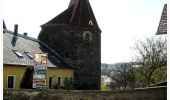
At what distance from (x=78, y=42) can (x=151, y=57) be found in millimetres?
8742

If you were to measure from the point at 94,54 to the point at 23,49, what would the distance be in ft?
24.2

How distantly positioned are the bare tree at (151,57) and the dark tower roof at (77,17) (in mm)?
6451

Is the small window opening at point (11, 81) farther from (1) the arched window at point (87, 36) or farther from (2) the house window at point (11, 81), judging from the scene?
(1) the arched window at point (87, 36)

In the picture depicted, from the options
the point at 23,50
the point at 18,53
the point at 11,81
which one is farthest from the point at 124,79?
the point at 11,81

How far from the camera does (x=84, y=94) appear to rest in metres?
14.3

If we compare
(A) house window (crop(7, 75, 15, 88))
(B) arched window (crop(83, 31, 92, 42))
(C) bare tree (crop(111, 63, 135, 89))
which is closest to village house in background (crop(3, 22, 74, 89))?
(A) house window (crop(7, 75, 15, 88))

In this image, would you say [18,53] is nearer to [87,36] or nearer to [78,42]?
[78,42]

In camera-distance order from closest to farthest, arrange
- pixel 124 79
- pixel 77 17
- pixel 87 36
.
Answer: pixel 87 36 → pixel 77 17 → pixel 124 79

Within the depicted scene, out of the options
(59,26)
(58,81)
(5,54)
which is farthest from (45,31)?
(5,54)

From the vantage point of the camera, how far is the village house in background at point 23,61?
21.3 m

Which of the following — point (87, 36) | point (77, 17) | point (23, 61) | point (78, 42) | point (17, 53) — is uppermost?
point (77, 17)

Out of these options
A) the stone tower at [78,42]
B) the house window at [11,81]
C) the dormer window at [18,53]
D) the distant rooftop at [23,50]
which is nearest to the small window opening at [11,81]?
the house window at [11,81]

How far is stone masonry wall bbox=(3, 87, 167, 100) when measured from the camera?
13.1 meters

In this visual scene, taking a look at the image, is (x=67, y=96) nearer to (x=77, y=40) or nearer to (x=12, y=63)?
(x=12, y=63)
